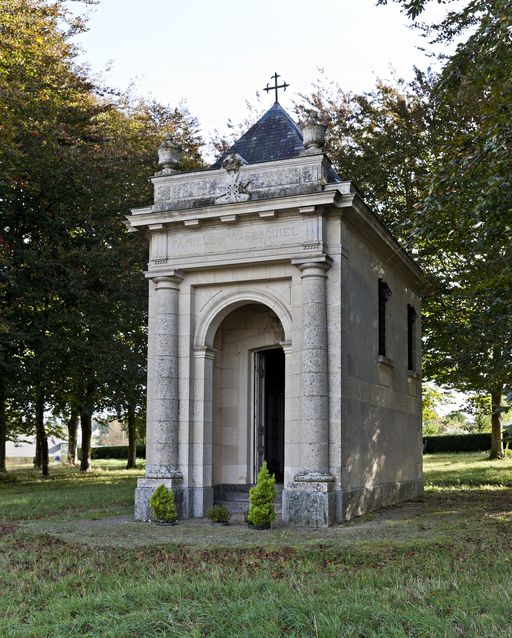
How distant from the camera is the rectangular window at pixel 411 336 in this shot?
62.8 ft

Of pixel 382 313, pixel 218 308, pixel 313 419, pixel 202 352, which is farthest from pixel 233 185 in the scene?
pixel 382 313

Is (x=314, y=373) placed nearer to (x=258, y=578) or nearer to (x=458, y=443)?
(x=258, y=578)

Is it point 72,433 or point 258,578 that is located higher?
point 72,433

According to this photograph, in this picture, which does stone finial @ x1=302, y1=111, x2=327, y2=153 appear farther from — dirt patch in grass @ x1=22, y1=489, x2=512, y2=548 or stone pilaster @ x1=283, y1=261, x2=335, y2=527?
dirt patch in grass @ x1=22, y1=489, x2=512, y2=548

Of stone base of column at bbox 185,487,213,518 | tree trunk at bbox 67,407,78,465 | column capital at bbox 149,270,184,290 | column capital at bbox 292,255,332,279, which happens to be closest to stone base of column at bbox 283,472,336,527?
stone base of column at bbox 185,487,213,518

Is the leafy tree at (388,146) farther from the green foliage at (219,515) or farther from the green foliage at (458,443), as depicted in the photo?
the green foliage at (458,443)

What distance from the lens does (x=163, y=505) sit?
12.7 meters

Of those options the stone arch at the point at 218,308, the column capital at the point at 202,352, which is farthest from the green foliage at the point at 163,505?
the stone arch at the point at 218,308

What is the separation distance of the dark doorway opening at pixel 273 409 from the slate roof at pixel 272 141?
3846 millimetres

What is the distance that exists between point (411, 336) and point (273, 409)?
202 inches

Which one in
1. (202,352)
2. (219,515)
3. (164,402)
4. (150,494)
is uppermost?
(202,352)

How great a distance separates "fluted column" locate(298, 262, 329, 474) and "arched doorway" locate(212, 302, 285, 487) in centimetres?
206

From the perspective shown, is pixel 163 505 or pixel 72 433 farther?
pixel 72 433

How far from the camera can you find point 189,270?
1414 cm
